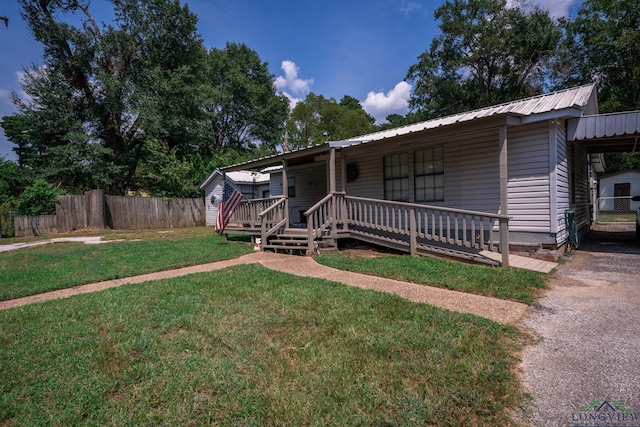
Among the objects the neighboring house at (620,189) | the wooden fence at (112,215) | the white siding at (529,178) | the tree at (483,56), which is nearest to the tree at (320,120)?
the tree at (483,56)

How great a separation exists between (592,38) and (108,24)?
104ft

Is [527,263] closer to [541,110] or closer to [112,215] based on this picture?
[541,110]

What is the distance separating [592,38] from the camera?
20.9 m

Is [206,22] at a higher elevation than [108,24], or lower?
higher

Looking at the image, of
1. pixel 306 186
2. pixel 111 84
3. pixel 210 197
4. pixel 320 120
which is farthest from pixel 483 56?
pixel 111 84

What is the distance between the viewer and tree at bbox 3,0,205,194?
18188 millimetres

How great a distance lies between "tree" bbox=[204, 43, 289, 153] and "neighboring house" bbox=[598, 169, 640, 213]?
28651 mm

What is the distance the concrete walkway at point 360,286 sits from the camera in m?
3.57

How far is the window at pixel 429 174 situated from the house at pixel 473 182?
3 centimetres

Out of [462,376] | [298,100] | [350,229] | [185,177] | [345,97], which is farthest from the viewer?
[345,97]

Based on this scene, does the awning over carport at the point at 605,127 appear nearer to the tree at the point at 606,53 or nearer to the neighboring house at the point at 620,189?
the tree at the point at 606,53

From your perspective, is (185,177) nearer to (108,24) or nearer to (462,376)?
(108,24)

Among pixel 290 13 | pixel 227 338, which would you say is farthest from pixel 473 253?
pixel 290 13

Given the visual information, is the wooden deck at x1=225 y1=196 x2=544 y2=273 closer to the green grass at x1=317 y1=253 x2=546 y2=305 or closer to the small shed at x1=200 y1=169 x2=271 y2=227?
the green grass at x1=317 y1=253 x2=546 y2=305
